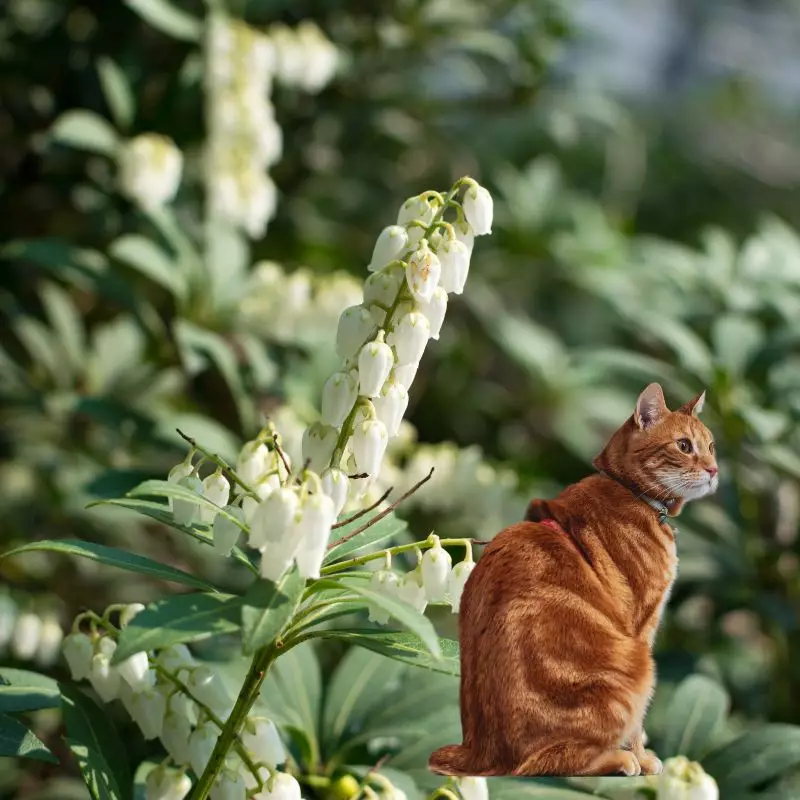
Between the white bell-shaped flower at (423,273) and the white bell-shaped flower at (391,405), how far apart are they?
0.11m

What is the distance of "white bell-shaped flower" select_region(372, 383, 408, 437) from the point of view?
1.26 m

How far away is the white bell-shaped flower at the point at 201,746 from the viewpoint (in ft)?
4.39

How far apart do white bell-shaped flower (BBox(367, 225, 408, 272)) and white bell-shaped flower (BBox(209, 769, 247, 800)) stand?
0.60m

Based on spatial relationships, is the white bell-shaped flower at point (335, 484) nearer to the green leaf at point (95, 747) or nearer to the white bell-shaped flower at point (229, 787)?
the white bell-shaped flower at point (229, 787)

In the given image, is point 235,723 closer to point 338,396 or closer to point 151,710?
point 151,710

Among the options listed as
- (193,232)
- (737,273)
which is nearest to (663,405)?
(737,273)

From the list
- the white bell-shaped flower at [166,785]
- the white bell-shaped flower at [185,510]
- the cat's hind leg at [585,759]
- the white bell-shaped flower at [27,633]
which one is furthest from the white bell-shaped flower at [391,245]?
the white bell-shaped flower at [27,633]

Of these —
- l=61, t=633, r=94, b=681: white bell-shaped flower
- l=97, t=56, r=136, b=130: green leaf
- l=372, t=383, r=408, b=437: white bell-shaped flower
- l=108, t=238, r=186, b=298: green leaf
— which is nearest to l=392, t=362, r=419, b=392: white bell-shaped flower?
l=372, t=383, r=408, b=437: white bell-shaped flower

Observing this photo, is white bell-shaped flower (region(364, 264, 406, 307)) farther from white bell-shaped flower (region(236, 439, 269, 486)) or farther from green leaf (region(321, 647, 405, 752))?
green leaf (region(321, 647, 405, 752))

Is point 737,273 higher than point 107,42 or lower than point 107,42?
lower

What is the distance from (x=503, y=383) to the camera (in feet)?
14.6

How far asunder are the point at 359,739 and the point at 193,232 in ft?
6.28

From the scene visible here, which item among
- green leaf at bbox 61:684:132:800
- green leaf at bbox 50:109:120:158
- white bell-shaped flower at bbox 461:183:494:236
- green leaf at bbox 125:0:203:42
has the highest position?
green leaf at bbox 125:0:203:42

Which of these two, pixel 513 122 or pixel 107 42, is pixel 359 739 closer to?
pixel 107 42
